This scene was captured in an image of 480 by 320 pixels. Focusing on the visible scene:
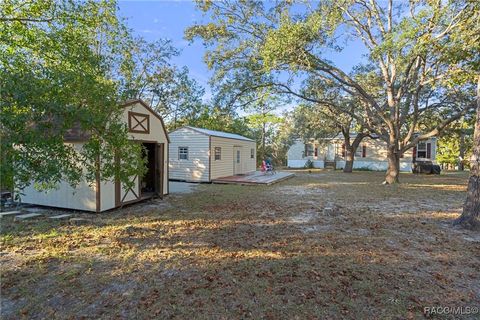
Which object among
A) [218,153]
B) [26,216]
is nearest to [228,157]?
[218,153]

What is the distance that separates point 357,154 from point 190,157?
1973 cm

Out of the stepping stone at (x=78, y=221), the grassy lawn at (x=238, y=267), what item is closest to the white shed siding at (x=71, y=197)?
the grassy lawn at (x=238, y=267)

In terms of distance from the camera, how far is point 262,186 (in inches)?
475

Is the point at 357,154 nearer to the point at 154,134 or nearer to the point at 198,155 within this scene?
the point at 198,155

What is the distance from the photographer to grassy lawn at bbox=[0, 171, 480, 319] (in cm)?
255

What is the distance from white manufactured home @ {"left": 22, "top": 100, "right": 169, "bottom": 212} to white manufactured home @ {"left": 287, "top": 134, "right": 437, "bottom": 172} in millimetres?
19471

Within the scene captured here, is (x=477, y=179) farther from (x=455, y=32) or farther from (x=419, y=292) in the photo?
(x=455, y=32)

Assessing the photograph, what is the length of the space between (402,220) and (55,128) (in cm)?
701

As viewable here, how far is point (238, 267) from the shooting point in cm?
343

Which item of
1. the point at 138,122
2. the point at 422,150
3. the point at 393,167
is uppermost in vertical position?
the point at 138,122

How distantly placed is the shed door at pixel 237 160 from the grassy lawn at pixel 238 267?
33.8ft

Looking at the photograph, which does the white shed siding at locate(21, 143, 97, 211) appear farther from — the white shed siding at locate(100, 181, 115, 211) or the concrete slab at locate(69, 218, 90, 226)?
the concrete slab at locate(69, 218, 90, 226)

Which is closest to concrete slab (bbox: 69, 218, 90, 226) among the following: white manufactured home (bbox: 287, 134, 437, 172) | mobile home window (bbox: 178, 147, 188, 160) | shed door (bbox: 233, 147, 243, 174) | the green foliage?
the green foliage

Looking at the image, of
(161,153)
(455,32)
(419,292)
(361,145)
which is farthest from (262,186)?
Answer: (361,145)
